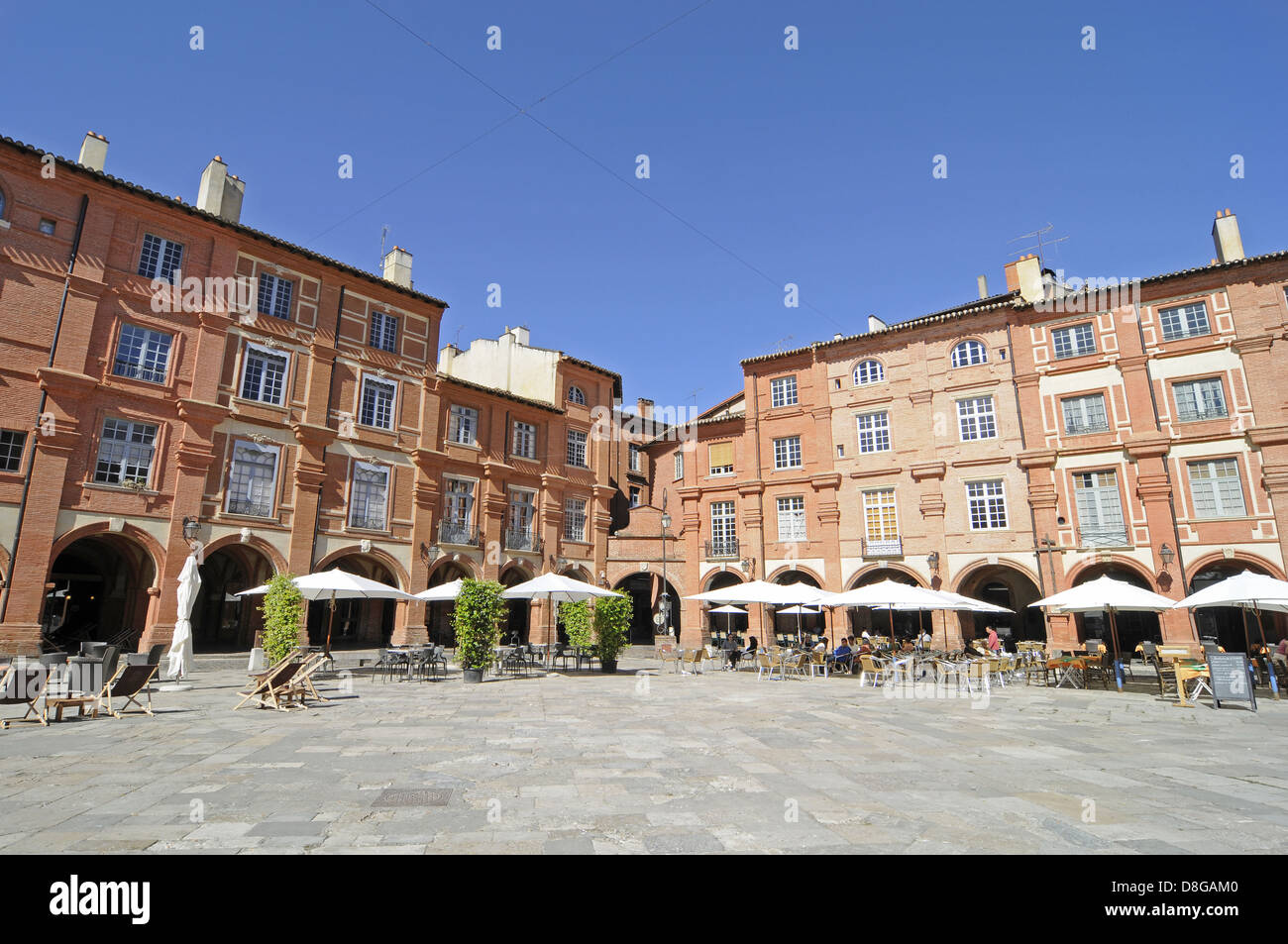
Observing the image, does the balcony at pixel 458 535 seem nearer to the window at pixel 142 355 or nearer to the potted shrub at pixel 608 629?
the potted shrub at pixel 608 629

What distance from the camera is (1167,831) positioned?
5.10 m

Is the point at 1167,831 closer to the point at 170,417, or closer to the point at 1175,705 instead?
the point at 1175,705

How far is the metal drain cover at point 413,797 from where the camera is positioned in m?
5.49

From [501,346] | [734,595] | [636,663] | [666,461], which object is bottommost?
[636,663]

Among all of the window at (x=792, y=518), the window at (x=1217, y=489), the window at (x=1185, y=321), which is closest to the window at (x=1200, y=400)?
the window at (x=1217, y=489)

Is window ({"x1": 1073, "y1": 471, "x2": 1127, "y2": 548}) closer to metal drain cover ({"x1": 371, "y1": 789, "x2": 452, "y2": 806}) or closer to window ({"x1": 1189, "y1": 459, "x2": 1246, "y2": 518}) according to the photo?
window ({"x1": 1189, "y1": 459, "x2": 1246, "y2": 518})

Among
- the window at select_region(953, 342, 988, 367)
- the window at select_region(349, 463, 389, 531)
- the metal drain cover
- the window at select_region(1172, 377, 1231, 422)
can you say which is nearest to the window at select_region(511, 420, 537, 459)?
the window at select_region(349, 463, 389, 531)

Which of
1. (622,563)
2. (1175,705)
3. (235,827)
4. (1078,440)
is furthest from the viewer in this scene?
(622,563)

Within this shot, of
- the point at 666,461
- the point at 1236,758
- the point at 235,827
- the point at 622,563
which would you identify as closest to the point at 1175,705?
the point at 1236,758

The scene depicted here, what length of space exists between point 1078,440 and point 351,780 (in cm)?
2597

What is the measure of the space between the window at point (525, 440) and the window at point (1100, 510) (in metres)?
22.2

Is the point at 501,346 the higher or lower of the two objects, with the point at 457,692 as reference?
higher

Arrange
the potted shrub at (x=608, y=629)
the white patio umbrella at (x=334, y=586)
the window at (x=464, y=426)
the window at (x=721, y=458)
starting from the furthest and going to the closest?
the window at (x=721, y=458), the window at (x=464, y=426), the potted shrub at (x=608, y=629), the white patio umbrella at (x=334, y=586)

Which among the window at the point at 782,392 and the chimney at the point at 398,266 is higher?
the chimney at the point at 398,266
